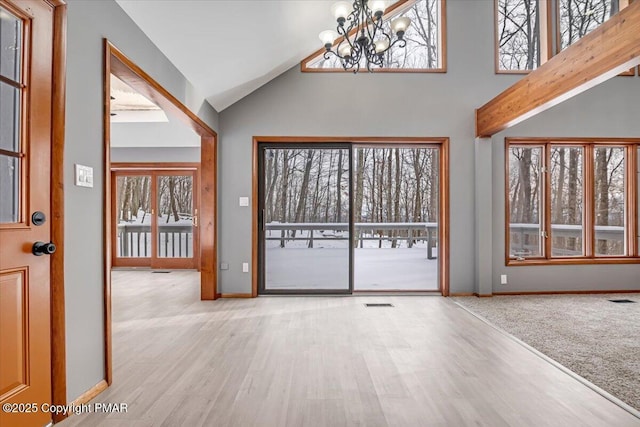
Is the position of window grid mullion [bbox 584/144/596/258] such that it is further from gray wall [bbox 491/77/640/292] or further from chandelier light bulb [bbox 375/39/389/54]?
chandelier light bulb [bbox 375/39/389/54]

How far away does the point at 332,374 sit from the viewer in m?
2.26

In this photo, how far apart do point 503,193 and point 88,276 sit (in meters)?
4.59

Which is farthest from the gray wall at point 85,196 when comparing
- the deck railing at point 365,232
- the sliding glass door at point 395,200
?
the sliding glass door at point 395,200

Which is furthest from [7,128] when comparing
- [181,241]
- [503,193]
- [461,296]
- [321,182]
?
[181,241]

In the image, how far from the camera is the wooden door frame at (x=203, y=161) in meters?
2.10

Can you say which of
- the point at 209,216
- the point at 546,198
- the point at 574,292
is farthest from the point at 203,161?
the point at 574,292

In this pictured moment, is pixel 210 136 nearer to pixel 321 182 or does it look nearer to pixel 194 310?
pixel 321 182

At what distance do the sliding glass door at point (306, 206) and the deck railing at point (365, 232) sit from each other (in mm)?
13

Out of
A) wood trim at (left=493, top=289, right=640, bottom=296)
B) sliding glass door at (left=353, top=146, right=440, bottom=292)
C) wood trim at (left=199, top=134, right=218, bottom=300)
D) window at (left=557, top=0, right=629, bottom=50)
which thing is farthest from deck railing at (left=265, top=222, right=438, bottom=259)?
window at (left=557, top=0, right=629, bottom=50)

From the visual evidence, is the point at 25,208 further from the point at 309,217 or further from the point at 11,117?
the point at 309,217

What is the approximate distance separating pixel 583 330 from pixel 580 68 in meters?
2.27

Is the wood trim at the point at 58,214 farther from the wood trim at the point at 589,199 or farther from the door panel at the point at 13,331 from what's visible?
the wood trim at the point at 589,199

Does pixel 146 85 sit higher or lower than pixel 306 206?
higher

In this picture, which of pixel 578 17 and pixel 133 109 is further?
pixel 133 109
